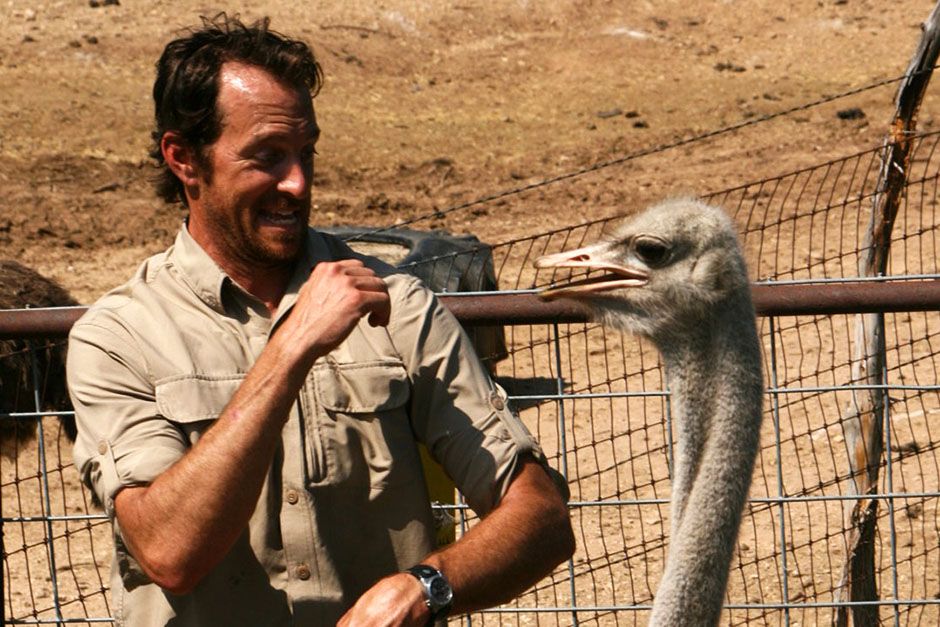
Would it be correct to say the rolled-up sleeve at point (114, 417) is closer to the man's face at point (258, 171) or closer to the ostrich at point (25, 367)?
the man's face at point (258, 171)

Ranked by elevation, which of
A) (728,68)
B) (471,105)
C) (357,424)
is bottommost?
(357,424)

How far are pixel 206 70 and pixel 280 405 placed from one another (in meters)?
0.84

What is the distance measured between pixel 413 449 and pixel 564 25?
18.9m

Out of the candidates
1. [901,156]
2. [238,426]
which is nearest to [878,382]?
[901,156]

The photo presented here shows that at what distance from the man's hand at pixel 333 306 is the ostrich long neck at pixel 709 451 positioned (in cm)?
69

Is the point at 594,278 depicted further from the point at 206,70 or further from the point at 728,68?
the point at 728,68

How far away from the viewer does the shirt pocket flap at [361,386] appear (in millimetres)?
3262

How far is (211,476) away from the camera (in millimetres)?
2910

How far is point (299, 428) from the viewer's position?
3242 millimetres

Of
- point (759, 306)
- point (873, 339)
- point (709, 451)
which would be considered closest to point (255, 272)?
point (709, 451)

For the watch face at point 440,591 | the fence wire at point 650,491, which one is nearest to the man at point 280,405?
the watch face at point 440,591

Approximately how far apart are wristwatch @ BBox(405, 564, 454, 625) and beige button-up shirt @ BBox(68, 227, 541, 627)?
1.01 feet

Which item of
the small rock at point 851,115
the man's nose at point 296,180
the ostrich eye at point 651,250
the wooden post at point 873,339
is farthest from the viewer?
the small rock at point 851,115

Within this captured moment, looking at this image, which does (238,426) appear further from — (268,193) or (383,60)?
(383,60)
